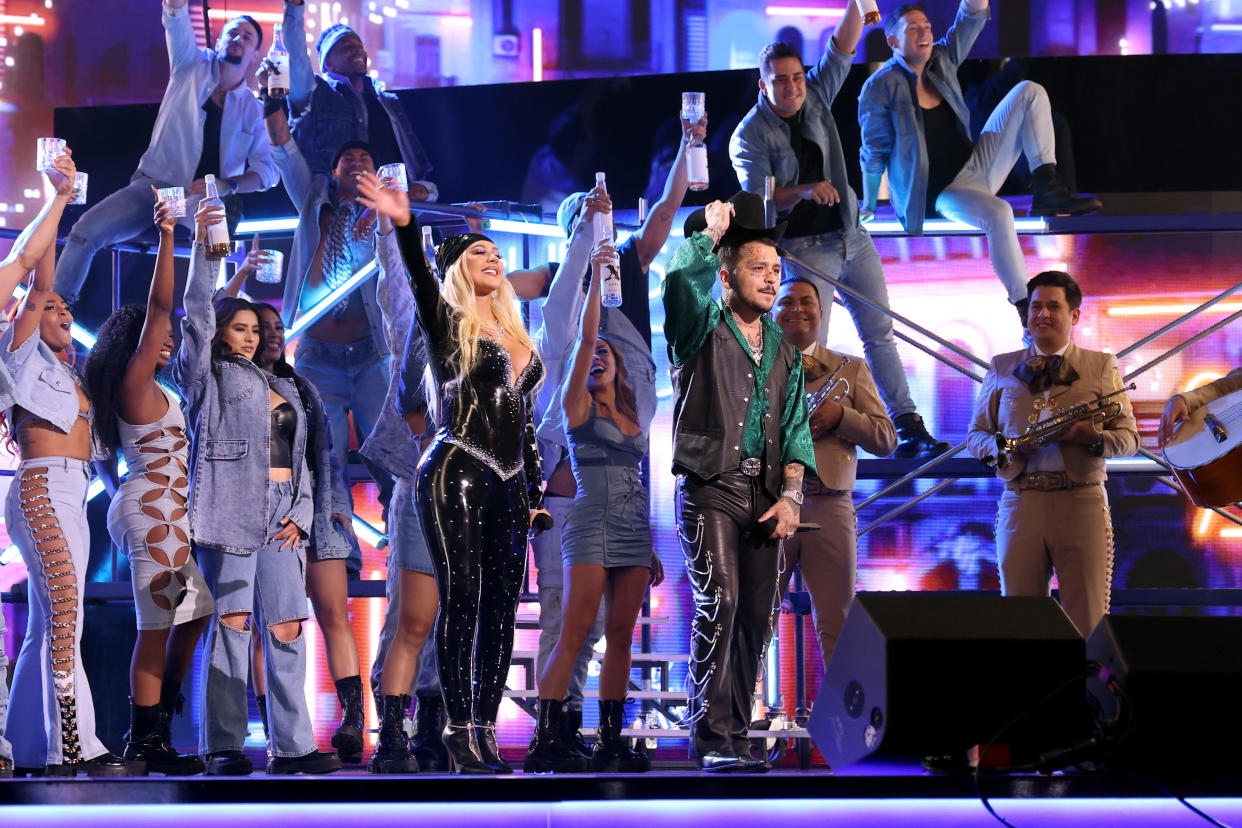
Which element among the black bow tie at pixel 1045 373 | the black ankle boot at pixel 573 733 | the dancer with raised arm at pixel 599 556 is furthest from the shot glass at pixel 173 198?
the black bow tie at pixel 1045 373

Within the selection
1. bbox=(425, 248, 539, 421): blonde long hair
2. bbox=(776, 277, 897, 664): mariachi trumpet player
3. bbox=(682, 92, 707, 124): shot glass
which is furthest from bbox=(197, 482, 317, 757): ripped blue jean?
bbox=(682, 92, 707, 124): shot glass

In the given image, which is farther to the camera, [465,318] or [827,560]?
[827,560]

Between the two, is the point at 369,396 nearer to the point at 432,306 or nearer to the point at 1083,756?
the point at 432,306

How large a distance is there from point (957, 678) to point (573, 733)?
1.96 meters

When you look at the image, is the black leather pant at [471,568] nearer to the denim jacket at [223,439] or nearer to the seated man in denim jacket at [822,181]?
the denim jacket at [223,439]

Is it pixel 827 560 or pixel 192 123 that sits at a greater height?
pixel 192 123

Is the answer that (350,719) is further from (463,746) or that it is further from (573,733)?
(463,746)

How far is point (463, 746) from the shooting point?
3.32 metres

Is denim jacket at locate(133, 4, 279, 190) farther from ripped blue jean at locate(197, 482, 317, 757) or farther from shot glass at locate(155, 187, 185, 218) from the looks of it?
ripped blue jean at locate(197, 482, 317, 757)

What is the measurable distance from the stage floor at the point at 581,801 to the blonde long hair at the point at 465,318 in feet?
3.34

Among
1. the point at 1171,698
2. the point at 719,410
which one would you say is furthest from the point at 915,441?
the point at 1171,698

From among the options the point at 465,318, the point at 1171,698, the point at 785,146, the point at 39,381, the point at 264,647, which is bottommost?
the point at 264,647

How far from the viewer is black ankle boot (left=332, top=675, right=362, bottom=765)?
14.4 ft

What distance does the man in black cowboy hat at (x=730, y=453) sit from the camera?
347 centimetres
